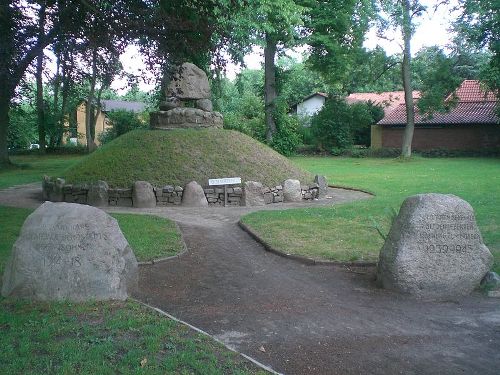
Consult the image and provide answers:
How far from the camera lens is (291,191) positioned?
1722 cm

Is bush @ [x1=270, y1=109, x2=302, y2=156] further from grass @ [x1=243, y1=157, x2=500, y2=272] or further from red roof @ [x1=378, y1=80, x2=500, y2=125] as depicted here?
grass @ [x1=243, y1=157, x2=500, y2=272]

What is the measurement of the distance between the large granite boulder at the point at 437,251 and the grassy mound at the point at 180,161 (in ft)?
32.3

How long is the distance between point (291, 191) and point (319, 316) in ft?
35.5

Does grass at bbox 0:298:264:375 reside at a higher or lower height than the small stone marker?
lower

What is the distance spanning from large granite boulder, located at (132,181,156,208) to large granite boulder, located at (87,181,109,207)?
0.82 metres

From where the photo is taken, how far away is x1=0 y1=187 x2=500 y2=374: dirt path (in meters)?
5.24

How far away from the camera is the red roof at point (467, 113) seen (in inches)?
1705

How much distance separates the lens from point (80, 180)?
54.7ft

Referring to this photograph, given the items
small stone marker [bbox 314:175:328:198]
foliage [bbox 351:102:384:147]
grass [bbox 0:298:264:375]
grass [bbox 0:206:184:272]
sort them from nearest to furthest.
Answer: grass [bbox 0:298:264:375] → grass [bbox 0:206:184:272] → small stone marker [bbox 314:175:328:198] → foliage [bbox 351:102:384:147]

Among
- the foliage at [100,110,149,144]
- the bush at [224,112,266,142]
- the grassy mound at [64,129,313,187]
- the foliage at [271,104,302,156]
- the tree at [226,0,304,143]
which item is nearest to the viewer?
the grassy mound at [64,129,313,187]

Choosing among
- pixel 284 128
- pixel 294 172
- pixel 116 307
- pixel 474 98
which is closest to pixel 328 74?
pixel 284 128

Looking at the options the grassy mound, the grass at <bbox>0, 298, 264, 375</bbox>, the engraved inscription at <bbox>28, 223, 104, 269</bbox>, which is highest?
the grassy mound

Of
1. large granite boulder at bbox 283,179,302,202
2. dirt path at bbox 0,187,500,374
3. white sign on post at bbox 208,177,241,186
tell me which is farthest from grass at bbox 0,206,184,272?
large granite boulder at bbox 283,179,302,202

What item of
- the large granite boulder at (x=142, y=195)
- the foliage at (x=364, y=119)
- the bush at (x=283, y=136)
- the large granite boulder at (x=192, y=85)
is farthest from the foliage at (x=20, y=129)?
the large granite boulder at (x=142, y=195)
